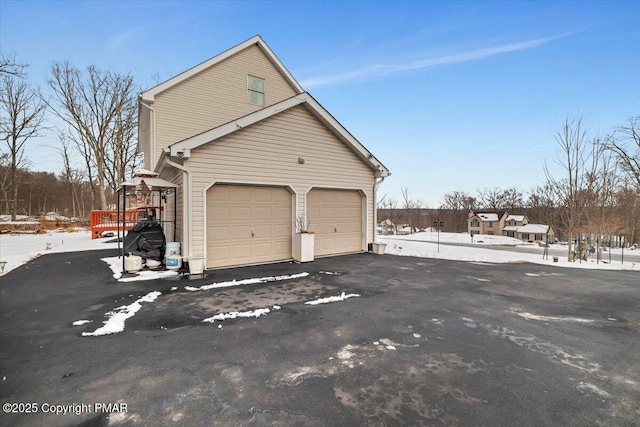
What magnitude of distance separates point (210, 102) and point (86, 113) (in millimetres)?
22325

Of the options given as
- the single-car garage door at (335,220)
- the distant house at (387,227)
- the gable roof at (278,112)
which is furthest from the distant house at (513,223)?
the single-car garage door at (335,220)

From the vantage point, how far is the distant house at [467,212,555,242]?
5347cm

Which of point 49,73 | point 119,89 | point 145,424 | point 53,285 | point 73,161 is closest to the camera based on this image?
point 145,424

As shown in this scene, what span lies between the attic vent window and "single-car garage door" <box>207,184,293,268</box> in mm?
5981

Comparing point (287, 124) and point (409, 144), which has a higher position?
point (409, 144)

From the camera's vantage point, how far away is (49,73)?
2494 cm

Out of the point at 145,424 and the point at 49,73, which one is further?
the point at 49,73

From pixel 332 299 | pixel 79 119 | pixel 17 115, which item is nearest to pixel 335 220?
pixel 332 299

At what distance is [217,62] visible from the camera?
11891 millimetres

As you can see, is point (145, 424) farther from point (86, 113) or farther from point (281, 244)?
point (86, 113)

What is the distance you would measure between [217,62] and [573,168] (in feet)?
55.2

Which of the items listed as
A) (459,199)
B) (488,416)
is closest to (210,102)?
(488,416)

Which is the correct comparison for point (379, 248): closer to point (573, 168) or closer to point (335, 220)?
point (335, 220)

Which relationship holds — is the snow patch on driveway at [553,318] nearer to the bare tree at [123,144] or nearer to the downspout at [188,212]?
the downspout at [188,212]
